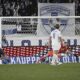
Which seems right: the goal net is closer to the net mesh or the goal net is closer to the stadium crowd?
the net mesh

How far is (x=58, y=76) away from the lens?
1482 centimetres

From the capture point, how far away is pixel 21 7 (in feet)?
88.3

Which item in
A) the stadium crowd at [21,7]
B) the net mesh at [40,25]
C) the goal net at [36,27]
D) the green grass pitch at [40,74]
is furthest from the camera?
the stadium crowd at [21,7]

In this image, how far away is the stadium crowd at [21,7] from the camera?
1047 inches

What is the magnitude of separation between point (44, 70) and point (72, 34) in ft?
19.2

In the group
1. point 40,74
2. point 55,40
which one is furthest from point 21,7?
point 40,74

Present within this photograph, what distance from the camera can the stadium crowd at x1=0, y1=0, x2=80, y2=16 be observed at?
1047 inches

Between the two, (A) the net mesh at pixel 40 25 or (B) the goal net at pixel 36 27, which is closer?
(B) the goal net at pixel 36 27

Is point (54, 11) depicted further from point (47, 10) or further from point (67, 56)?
point (67, 56)

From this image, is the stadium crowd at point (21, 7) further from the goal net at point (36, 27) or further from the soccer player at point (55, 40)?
the soccer player at point (55, 40)

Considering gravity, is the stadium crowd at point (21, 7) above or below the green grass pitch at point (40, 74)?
above

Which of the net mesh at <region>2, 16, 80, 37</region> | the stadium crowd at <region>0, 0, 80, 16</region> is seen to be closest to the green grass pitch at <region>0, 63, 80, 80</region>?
the net mesh at <region>2, 16, 80, 37</region>

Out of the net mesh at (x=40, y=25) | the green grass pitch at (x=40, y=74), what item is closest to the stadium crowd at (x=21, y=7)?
the net mesh at (x=40, y=25)

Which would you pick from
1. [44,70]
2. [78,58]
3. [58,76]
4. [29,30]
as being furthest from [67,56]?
[58,76]
